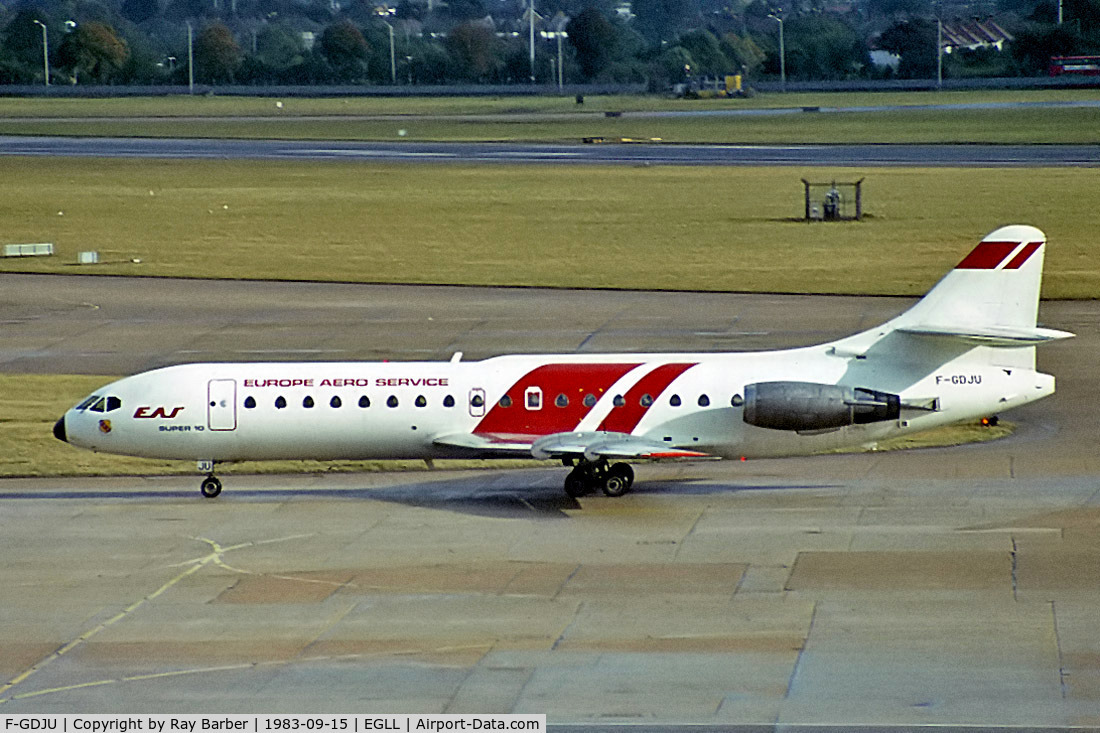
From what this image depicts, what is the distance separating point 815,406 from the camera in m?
36.5

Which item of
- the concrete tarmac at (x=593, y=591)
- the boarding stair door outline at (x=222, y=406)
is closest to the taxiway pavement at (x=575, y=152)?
the concrete tarmac at (x=593, y=591)

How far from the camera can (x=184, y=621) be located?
29.4m

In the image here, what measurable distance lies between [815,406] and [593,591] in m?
8.26

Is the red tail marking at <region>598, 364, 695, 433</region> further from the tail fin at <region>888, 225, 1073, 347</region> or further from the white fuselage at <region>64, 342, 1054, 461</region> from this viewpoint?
the tail fin at <region>888, 225, 1073, 347</region>

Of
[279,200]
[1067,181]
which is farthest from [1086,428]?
[279,200]

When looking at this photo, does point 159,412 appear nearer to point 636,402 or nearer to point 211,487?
point 211,487

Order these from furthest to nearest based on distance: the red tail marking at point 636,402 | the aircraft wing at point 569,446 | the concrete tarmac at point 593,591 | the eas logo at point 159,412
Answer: the eas logo at point 159,412, the red tail marking at point 636,402, the aircraft wing at point 569,446, the concrete tarmac at point 593,591

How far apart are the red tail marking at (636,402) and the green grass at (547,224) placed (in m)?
31.1

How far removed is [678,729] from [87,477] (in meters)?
23.0

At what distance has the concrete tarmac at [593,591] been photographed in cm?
2508

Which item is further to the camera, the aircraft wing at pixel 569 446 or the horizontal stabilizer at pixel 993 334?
the aircraft wing at pixel 569 446

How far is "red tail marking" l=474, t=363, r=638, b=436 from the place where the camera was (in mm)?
37438

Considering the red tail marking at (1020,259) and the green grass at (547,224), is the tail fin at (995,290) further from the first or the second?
the green grass at (547,224)
